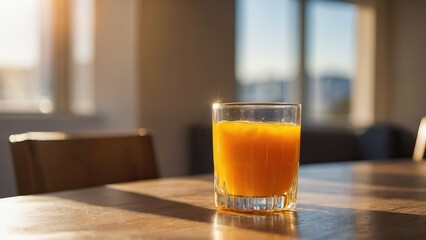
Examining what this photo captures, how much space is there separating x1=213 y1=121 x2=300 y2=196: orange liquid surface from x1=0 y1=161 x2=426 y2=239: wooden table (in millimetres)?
37

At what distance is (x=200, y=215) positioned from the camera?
0.70 meters

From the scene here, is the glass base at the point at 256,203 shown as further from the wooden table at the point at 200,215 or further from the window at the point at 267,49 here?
the window at the point at 267,49

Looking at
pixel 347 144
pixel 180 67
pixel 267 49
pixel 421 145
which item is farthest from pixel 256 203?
pixel 267 49

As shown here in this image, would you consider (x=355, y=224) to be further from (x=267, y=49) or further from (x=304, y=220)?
(x=267, y=49)

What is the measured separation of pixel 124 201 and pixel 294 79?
343 cm

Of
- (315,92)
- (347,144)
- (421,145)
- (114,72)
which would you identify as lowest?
(347,144)

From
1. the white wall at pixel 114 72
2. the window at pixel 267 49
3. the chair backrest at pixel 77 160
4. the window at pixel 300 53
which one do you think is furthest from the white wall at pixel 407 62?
the chair backrest at pixel 77 160

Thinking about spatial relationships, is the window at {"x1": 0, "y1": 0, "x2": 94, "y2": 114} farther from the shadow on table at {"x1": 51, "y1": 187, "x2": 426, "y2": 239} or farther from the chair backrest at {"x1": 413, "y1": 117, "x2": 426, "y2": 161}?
the shadow on table at {"x1": 51, "y1": 187, "x2": 426, "y2": 239}

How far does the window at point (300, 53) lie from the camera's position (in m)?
3.83

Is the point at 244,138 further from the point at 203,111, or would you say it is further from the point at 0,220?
the point at 203,111

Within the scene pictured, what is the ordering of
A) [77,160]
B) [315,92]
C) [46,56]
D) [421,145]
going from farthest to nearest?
[315,92], [46,56], [421,145], [77,160]

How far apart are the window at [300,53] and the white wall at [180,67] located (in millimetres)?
252

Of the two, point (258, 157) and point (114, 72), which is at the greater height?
point (114, 72)

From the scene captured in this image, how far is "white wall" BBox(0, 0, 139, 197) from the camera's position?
9.53ft
